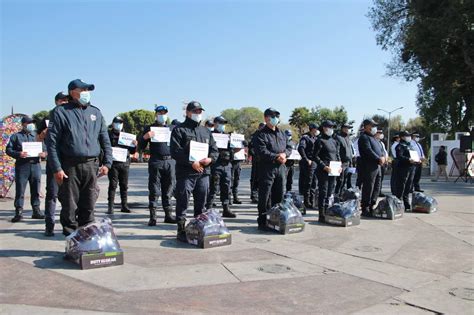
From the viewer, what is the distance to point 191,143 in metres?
6.76

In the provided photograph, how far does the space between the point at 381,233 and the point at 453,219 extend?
2.98 metres

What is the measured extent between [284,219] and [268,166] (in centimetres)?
101

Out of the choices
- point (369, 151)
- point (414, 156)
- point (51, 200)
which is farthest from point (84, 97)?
point (414, 156)

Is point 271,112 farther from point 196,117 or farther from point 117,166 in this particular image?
point 117,166

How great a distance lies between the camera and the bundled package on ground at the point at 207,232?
20.7ft

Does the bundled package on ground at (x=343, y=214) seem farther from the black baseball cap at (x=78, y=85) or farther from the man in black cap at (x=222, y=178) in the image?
the black baseball cap at (x=78, y=85)

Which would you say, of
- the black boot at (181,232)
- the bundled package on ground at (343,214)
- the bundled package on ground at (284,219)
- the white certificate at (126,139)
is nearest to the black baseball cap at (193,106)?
the black boot at (181,232)

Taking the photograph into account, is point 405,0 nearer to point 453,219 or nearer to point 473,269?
point 453,219

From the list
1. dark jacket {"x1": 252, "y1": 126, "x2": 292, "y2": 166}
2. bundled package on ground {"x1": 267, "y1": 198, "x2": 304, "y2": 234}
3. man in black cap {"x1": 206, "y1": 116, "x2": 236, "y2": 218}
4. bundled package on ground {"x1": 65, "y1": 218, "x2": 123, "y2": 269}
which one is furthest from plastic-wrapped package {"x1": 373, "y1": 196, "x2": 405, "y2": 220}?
bundled package on ground {"x1": 65, "y1": 218, "x2": 123, "y2": 269}

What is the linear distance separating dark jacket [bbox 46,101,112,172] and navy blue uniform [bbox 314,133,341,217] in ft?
15.6

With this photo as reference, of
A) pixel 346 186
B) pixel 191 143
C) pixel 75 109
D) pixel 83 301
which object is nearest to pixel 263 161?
pixel 191 143

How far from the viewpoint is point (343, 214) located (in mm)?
8367

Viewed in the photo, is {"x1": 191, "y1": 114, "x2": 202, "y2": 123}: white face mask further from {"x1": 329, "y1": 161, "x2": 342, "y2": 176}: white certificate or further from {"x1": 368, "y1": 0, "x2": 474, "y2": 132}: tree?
{"x1": 368, "y1": 0, "x2": 474, "y2": 132}: tree

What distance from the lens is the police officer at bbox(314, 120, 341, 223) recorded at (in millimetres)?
8758
